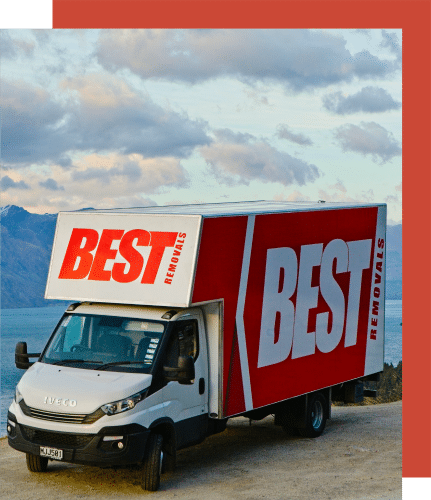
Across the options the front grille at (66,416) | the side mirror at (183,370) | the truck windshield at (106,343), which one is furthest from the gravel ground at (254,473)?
the truck windshield at (106,343)

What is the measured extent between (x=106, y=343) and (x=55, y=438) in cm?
147

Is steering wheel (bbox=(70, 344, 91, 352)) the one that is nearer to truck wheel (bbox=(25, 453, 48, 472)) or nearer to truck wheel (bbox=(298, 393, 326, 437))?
truck wheel (bbox=(25, 453, 48, 472))

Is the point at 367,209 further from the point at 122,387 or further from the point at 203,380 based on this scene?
the point at 122,387

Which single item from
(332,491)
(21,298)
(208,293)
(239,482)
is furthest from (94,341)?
(21,298)

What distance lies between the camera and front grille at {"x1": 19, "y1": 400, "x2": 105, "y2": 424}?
10641mm

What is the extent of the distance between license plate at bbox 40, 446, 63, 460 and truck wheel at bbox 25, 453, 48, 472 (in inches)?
44.0

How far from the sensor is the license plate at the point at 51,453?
35.3ft

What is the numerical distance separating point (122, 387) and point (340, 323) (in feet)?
18.8

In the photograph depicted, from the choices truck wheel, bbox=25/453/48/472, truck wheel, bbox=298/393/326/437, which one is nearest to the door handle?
truck wheel, bbox=25/453/48/472

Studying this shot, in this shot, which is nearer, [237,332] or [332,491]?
[332,491]

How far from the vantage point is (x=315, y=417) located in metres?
14.9

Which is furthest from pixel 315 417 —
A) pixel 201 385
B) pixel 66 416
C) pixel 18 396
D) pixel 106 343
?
pixel 18 396

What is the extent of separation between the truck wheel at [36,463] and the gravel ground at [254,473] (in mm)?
93

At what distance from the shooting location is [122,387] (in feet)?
35.1
